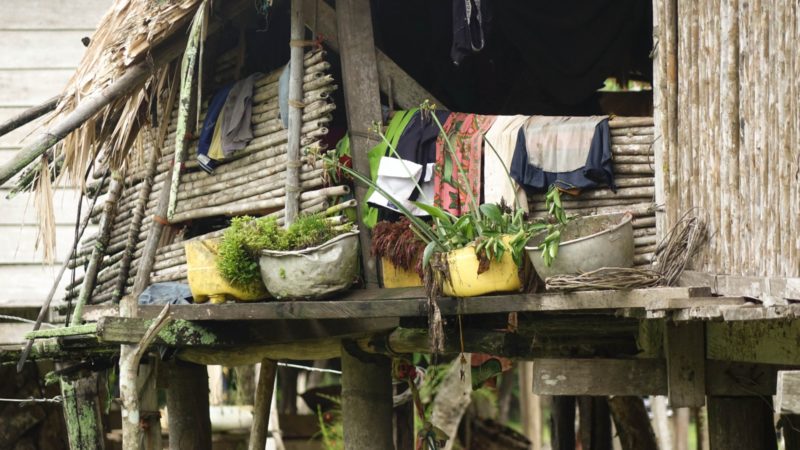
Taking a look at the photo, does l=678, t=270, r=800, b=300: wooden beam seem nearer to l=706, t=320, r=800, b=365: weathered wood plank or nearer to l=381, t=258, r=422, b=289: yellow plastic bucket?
l=706, t=320, r=800, b=365: weathered wood plank

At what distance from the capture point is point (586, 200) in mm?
6219

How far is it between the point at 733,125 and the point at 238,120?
11.4 feet

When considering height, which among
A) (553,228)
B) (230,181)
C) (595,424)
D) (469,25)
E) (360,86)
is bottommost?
(595,424)

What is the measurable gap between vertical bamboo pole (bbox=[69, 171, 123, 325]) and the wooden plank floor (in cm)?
174

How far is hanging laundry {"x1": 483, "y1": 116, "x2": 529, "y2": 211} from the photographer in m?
6.33

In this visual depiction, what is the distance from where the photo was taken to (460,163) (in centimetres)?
652

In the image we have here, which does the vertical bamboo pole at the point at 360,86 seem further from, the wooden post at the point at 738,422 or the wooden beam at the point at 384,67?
the wooden post at the point at 738,422

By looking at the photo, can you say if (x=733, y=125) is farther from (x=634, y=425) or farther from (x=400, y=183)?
(x=634, y=425)

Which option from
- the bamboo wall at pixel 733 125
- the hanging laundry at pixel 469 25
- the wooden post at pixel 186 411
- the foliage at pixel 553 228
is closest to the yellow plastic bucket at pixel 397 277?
the foliage at pixel 553 228

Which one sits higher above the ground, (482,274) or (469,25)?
(469,25)

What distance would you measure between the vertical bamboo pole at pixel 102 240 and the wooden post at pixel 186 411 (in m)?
0.80

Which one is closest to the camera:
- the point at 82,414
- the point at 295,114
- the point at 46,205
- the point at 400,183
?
the point at 400,183

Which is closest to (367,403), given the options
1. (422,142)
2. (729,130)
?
(422,142)

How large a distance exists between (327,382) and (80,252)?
9.91 meters
